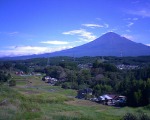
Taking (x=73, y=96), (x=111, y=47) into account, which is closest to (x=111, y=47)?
(x=111, y=47)

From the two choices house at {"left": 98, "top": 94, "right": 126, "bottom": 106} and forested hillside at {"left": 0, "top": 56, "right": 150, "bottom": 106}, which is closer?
forested hillside at {"left": 0, "top": 56, "right": 150, "bottom": 106}

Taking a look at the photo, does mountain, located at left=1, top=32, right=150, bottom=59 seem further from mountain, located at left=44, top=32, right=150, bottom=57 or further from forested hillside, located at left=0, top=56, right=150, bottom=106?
forested hillside, located at left=0, top=56, right=150, bottom=106

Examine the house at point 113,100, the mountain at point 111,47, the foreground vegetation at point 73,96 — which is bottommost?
the house at point 113,100

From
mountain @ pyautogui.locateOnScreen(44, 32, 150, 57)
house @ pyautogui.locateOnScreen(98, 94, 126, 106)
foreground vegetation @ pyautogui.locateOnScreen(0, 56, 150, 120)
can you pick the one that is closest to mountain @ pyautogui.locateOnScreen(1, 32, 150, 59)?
mountain @ pyautogui.locateOnScreen(44, 32, 150, 57)

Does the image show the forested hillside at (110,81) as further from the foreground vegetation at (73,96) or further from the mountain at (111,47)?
the mountain at (111,47)

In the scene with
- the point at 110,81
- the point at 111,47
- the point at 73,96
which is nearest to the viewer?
the point at 73,96

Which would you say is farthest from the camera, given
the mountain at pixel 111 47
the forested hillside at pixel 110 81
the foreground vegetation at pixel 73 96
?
the mountain at pixel 111 47

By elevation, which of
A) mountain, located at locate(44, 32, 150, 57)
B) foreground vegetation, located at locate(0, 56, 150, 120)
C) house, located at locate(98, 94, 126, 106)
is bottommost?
house, located at locate(98, 94, 126, 106)

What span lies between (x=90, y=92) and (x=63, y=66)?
21.2 m

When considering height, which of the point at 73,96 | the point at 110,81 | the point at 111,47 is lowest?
the point at 73,96

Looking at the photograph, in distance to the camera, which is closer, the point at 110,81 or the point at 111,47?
the point at 110,81

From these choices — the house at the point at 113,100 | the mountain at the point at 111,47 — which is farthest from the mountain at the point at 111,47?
the house at the point at 113,100

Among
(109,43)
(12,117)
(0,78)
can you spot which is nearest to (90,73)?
(0,78)

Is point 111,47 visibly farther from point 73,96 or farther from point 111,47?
point 73,96
